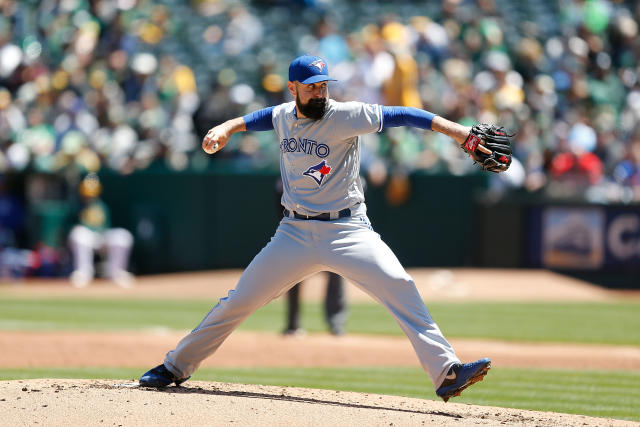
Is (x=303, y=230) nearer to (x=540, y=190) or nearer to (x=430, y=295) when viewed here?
(x=430, y=295)

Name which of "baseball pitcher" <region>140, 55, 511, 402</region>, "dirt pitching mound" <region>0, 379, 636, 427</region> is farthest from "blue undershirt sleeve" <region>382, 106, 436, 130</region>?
"dirt pitching mound" <region>0, 379, 636, 427</region>

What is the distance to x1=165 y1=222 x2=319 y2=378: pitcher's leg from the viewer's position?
218 inches

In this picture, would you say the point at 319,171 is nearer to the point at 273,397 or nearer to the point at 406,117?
the point at 406,117

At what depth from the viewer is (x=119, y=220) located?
52.3 ft

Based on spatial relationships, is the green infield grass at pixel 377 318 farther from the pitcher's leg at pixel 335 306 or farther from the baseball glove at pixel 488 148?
the baseball glove at pixel 488 148

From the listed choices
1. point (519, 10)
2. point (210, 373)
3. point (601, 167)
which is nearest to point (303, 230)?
point (210, 373)

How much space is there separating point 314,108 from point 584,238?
10.7m

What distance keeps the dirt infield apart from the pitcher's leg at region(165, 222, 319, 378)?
34 cm

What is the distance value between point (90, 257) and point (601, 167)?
7916 millimetres

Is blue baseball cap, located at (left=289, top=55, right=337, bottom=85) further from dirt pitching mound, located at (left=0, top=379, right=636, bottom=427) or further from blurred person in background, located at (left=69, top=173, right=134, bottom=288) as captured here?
blurred person in background, located at (left=69, top=173, right=134, bottom=288)

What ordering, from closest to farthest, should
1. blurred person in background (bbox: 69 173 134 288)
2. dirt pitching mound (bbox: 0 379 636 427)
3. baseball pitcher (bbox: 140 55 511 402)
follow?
dirt pitching mound (bbox: 0 379 636 427)
baseball pitcher (bbox: 140 55 511 402)
blurred person in background (bbox: 69 173 134 288)

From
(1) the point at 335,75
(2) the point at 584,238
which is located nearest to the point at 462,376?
(2) the point at 584,238

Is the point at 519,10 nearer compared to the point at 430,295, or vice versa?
the point at 430,295

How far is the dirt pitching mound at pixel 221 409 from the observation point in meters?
5.03
